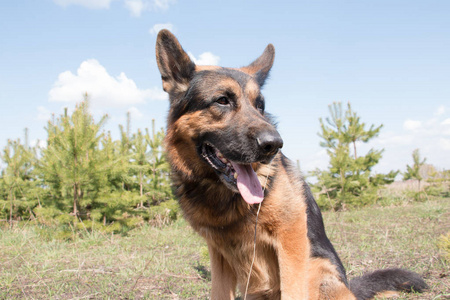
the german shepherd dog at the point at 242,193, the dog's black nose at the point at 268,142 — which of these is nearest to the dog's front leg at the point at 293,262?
the german shepherd dog at the point at 242,193

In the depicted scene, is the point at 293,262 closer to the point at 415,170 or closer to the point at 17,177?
the point at 17,177

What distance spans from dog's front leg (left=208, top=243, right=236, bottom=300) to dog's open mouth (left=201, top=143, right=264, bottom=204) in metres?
0.79

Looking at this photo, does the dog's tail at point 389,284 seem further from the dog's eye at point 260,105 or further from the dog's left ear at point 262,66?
the dog's left ear at point 262,66

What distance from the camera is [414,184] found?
61.5ft

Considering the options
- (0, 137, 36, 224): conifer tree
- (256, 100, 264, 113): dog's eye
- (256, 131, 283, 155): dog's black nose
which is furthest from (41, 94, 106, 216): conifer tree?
(256, 131, 283, 155): dog's black nose

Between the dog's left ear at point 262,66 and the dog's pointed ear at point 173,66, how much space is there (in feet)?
2.48

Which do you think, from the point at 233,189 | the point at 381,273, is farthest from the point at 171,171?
the point at 381,273

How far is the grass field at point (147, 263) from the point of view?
3865 mm

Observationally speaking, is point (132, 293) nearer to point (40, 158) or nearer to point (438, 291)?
point (438, 291)

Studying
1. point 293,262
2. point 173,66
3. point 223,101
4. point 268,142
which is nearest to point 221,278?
point 293,262

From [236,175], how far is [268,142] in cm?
46

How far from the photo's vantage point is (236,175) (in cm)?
276

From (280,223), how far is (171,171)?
125 cm

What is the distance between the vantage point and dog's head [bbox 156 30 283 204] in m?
2.61
